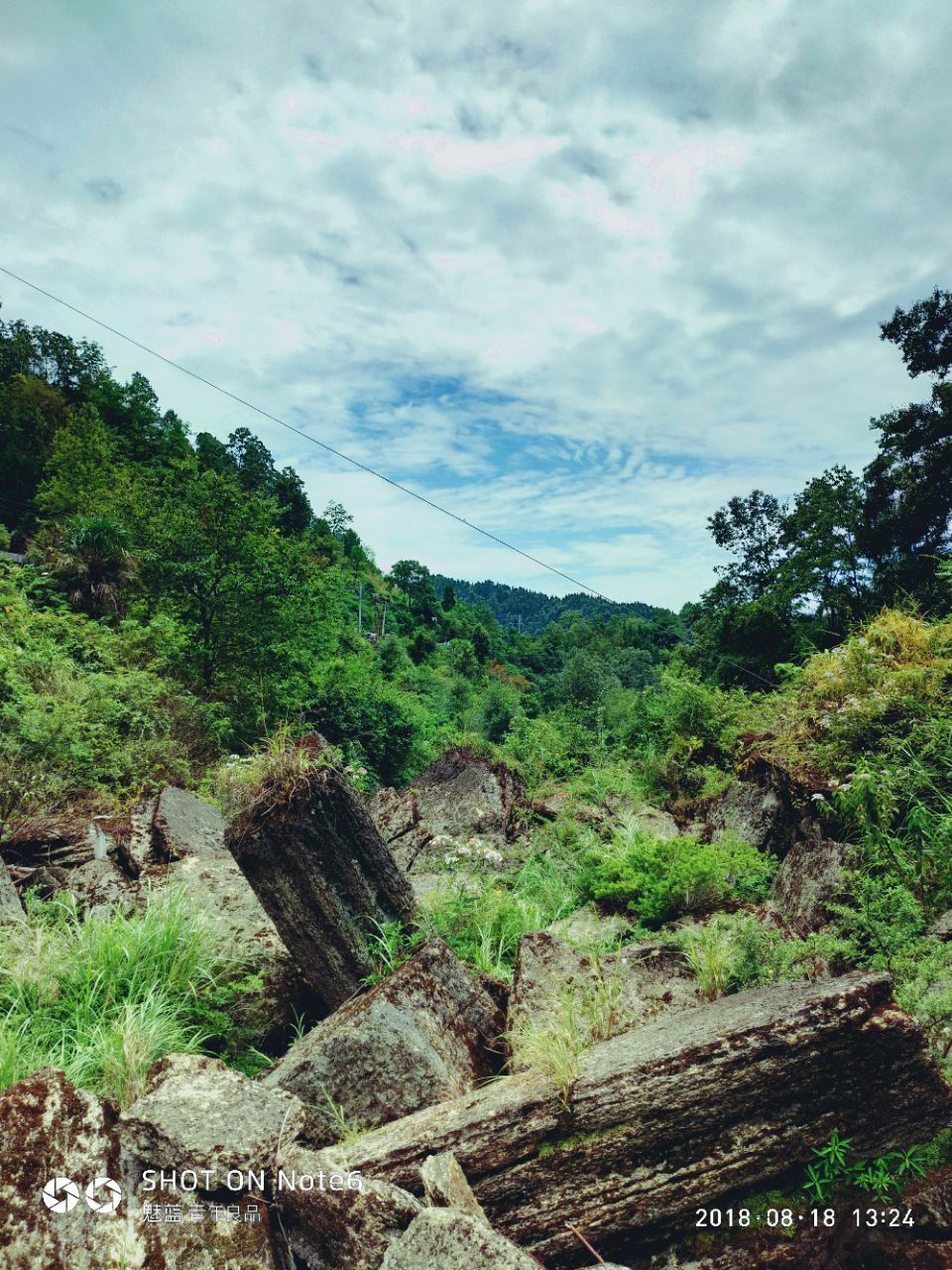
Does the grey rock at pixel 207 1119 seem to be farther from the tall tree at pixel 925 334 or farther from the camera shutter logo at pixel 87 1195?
the tall tree at pixel 925 334

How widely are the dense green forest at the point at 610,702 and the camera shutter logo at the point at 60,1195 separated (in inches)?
73.2

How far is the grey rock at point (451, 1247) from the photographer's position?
2.00 m

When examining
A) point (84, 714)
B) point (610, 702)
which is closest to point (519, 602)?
point (610, 702)

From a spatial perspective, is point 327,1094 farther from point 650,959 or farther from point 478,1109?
point 650,959

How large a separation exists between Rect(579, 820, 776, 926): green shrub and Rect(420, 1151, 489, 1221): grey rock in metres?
2.57

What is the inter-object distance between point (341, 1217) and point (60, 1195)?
938 mm

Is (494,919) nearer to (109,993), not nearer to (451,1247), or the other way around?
(109,993)

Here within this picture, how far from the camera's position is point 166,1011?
136 inches

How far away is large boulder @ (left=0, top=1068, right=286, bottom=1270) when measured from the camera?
2.10 metres

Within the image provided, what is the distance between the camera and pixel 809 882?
15.2 feet

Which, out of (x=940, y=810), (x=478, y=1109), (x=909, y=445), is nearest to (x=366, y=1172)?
(x=478, y=1109)

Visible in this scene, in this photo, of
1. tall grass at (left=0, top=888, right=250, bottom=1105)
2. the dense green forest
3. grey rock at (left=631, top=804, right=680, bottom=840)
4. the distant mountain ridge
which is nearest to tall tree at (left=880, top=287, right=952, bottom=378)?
the dense green forest

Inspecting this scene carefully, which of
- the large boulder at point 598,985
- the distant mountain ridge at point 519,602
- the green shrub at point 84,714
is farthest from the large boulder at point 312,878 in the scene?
the distant mountain ridge at point 519,602

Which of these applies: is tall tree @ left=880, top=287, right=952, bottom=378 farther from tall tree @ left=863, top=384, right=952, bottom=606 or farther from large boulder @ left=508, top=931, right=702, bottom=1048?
large boulder @ left=508, top=931, right=702, bottom=1048
